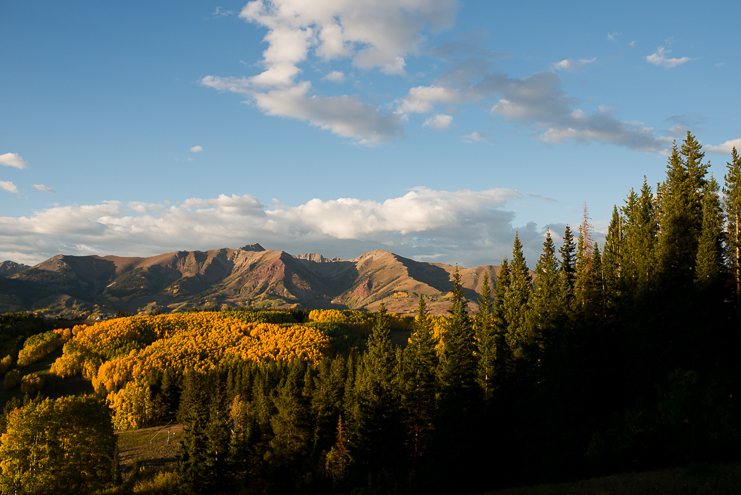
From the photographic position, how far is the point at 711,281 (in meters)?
40.5

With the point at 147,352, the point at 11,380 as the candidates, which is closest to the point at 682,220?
the point at 147,352

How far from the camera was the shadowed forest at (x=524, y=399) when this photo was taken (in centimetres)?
3959

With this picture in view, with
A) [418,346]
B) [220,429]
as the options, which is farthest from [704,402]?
[220,429]

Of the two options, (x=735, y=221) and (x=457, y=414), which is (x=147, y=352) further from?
(x=735, y=221)

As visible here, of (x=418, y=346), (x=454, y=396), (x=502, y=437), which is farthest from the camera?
(x=418, y=346)

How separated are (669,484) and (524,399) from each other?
64.1 feet

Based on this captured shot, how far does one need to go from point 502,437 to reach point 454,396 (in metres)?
9.30

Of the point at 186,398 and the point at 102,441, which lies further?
the point at 186,398

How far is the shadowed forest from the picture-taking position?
130 feet

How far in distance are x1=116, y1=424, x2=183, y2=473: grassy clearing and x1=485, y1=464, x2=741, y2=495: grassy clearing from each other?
7211cm

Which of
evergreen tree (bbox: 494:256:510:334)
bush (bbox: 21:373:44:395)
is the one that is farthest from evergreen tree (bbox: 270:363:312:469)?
bush (bbox: 21:373:44:395)

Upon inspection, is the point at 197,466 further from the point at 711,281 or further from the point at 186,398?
the point at 711,281

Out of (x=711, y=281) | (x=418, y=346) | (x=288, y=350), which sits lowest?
(x=288, y=350)

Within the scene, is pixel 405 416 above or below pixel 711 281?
below
